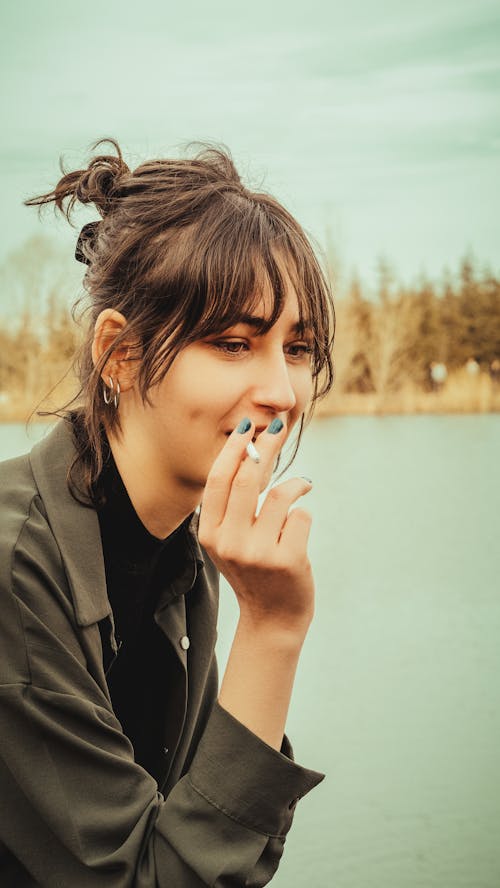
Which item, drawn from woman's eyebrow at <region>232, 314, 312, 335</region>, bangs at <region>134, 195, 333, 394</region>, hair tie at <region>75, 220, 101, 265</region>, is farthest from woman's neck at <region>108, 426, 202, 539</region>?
hair tie at <region>75, 220, 101, 265</region>

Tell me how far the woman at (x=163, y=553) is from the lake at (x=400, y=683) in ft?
3.62

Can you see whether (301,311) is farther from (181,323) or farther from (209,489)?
(209,489)

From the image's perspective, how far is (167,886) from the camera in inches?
39.9

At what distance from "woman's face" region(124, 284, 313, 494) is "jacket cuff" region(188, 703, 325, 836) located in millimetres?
375

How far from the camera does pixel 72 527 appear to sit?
125cm

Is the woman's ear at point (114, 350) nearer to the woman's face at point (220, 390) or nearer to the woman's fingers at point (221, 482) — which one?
the woman's face at point (220, 390)

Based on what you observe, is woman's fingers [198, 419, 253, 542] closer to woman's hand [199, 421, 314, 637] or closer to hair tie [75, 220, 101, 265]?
woman's hand [199, 421, 314, 637]

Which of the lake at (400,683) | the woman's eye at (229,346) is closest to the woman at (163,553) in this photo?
the woman's eye at (229,346)

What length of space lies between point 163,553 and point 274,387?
1.26 ft

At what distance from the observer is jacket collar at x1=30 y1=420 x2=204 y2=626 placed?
1.20 metres

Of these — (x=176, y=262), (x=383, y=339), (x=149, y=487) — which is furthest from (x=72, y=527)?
(x=383, y=339)

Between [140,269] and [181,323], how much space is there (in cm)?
13

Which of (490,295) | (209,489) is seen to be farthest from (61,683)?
(490,295)

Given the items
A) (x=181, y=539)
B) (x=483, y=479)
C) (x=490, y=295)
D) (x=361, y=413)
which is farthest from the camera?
(x=490, y=295)
